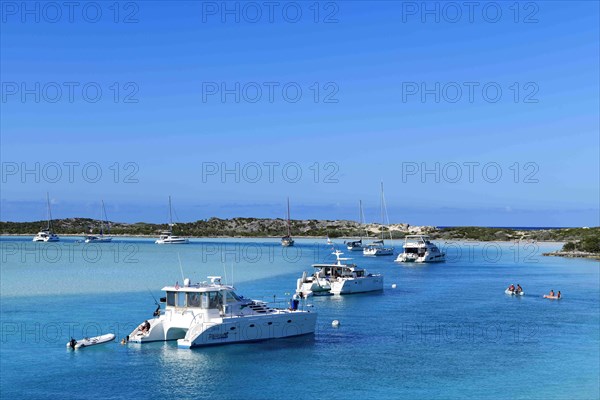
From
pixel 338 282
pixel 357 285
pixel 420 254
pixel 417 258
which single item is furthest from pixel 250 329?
pixel 420 254

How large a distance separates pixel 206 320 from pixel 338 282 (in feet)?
122

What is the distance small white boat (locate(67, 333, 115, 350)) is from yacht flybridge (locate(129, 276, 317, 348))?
145 cm

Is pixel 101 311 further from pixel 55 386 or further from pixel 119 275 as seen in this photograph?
pixel 119 275

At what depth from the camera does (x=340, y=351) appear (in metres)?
48.5

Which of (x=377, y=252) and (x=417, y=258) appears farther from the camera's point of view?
(x=377, y=252)

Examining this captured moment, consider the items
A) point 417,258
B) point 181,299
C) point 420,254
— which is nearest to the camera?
point 181,299

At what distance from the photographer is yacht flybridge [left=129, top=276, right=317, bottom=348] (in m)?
48.0

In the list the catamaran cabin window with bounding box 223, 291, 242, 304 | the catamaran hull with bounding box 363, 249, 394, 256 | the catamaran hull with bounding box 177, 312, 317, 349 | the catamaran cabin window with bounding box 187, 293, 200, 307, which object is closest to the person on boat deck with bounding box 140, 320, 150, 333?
the catamaran hull with bounding box 177, 312, 317, 349

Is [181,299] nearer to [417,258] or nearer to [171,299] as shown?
[171,299]

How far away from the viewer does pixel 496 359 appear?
4756 centimetres

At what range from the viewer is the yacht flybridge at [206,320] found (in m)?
48.0

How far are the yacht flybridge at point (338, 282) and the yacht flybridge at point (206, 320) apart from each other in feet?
102

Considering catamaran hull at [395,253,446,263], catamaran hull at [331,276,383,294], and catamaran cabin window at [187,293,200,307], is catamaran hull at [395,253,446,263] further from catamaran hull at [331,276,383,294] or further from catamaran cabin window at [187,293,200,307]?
catamaran cabin window at [187,293,200,307]

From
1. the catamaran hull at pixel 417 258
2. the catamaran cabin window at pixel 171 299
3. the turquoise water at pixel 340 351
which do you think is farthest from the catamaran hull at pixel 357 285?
the catamaran hull at pixel 417 258
